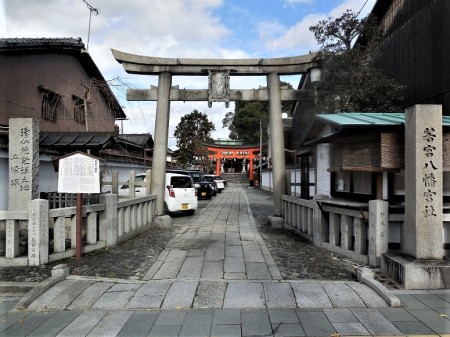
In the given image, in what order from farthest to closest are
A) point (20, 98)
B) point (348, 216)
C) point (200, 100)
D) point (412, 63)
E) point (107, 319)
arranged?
point (20, 98) → point (200, 100) → point (412, 63) → point (348, 216) → point (107, 319)

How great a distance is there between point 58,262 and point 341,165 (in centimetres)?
581

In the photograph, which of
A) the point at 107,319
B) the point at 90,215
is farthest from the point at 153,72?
the point at 107,319

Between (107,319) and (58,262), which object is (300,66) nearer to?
(58,262)

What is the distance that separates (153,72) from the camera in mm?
12219

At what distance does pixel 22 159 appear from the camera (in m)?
8.16

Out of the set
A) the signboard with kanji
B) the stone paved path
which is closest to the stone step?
the stone paved path

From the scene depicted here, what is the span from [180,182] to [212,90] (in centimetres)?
492

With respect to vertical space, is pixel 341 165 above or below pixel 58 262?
above

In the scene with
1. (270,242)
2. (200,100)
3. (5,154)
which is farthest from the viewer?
(200,100)

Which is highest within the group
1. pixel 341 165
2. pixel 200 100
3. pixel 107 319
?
pixel 200 100

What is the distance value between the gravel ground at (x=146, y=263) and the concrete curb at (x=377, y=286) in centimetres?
35

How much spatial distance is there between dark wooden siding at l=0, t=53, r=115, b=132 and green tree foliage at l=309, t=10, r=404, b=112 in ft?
27.8

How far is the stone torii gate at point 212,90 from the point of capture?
12.1m

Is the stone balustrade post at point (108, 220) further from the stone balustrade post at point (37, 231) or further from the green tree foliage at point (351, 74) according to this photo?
the green tree foliage at point (351, 74)
